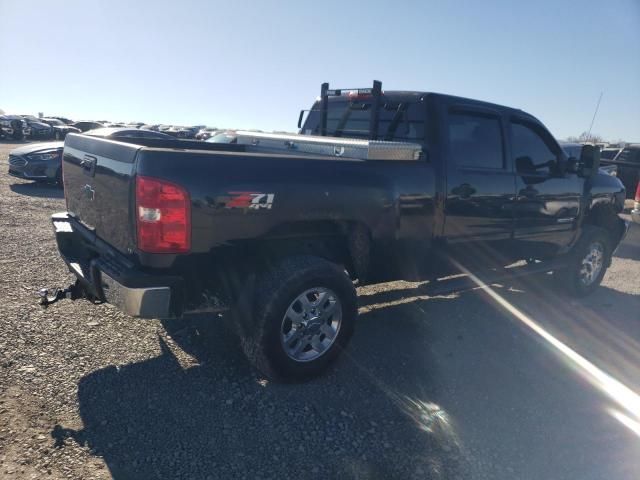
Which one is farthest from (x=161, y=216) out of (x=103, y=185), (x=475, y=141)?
(x=475, y=141)

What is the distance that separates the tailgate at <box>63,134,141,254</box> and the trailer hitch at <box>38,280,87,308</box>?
44cm

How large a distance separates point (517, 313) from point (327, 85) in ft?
10.5

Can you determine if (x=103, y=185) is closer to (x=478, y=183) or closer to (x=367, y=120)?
(x=367, y=120)

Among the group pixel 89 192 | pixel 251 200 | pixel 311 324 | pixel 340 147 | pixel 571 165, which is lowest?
pixel 311 324

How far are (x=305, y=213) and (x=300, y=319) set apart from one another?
2.38ft

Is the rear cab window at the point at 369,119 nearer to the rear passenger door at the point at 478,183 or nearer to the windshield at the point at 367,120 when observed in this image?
the windshield at the point at 367,120

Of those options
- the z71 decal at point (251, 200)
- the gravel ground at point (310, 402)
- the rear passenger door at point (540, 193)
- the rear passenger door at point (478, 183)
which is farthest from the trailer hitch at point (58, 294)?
the rear passenger door at point (540, 193)

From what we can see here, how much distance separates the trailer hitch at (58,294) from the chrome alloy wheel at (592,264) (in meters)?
5.41

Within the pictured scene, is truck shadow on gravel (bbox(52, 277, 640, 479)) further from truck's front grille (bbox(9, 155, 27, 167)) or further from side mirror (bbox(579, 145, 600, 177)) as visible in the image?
truck's front grille (bbox(9, 155, 27, 167))

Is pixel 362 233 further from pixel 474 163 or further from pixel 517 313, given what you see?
pixel 517 313

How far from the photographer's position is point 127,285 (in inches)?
109

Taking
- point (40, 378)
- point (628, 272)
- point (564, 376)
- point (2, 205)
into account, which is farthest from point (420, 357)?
point (2, 205)

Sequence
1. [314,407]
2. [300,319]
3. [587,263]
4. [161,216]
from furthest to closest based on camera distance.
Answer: [587,263] → [300,319] → [314,407] → [161,216]

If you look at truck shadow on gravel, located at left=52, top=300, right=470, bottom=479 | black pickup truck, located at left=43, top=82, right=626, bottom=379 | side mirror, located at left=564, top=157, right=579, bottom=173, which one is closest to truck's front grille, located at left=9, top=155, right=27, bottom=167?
black pickup truck, located at left=43, top=82, right=626, bottom=379
